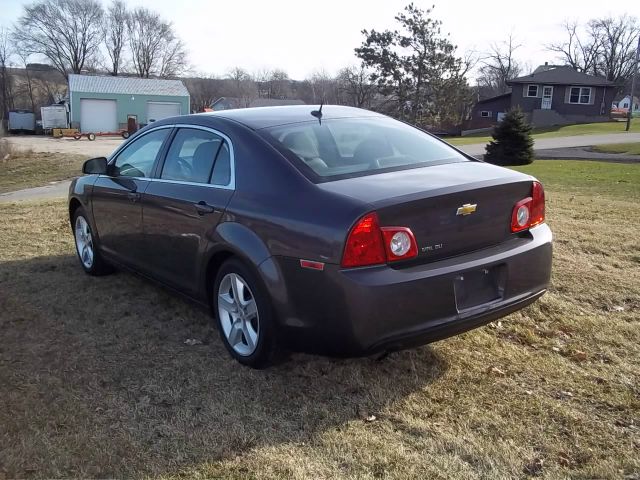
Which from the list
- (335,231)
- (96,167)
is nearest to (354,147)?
(335,231)

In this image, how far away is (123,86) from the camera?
61.8m

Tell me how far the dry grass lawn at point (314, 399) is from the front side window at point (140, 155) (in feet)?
3.57

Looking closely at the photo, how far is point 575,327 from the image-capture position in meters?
4.32

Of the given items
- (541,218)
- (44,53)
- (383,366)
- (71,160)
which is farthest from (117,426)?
(44,53)

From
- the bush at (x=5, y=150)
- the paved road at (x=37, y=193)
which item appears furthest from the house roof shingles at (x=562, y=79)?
the paved road at (x=37, y=193)

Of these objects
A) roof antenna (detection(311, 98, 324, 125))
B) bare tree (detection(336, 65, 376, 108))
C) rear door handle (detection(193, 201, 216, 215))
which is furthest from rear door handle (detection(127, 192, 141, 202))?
bare tree (detection(336, 65, 376, 108))

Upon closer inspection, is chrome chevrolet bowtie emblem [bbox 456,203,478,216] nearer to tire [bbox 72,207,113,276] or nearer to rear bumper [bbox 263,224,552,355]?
rear bumper [bbox 263,224,552,355]

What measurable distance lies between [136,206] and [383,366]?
2360mm

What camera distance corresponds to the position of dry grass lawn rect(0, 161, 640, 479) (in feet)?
9.09

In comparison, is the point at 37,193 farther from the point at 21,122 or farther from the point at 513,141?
the point at 21,122

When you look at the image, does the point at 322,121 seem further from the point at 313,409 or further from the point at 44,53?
the point at 44,53

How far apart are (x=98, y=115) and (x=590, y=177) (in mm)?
54652

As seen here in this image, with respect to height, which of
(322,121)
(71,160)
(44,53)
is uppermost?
(44,53)

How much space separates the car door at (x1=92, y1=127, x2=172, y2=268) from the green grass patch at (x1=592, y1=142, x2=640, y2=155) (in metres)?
25.0
